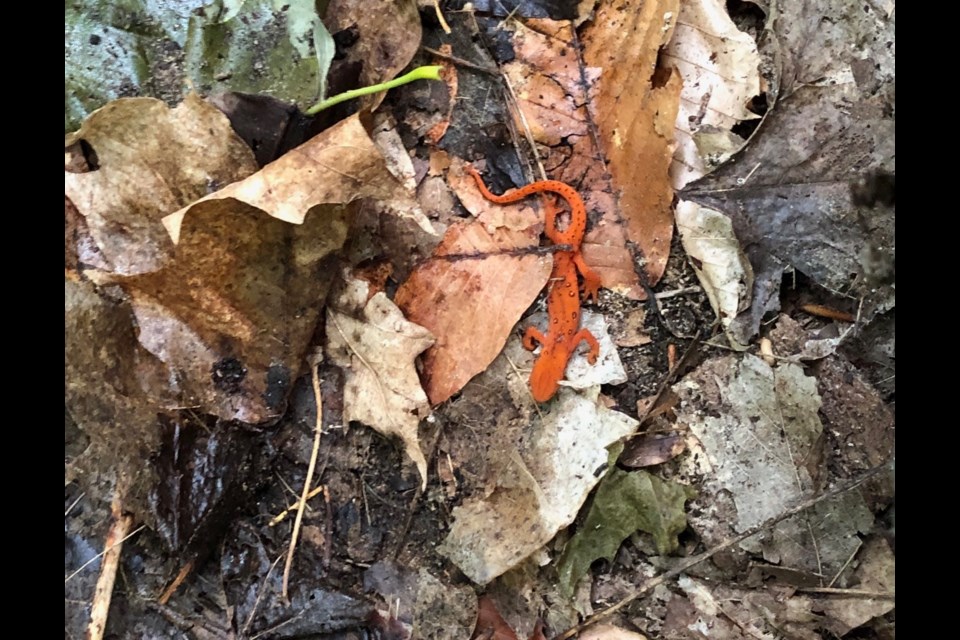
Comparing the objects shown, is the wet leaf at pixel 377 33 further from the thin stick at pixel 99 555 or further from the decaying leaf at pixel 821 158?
the thin stick at pixel 99 555

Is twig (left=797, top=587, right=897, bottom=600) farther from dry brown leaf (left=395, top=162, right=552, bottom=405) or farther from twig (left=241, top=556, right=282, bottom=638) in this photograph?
twig (left=241, top=556, right=282, bottom=638)

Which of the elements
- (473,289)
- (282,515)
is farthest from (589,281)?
(282,515)

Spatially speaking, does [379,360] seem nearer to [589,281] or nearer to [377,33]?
[589,281]

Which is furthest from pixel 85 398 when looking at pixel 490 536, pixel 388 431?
pixel 490 536

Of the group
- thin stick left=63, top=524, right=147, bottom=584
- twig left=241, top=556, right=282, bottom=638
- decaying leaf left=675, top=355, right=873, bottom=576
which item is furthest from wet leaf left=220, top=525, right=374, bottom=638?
decaying leaf left=675, top=355, right=873, bottom=576

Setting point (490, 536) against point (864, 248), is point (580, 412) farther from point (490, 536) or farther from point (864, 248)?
point (864, 248)

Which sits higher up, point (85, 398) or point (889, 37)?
point (889, 37)

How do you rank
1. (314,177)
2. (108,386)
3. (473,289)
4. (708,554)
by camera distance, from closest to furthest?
(314,177) → (108,386) → (708,554) → (473,289)
